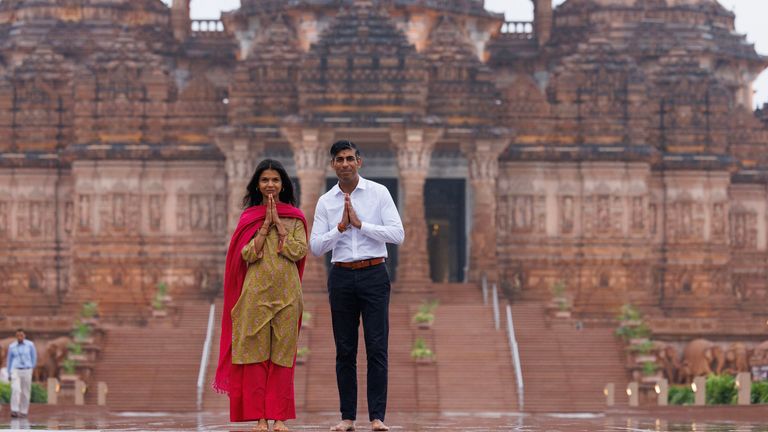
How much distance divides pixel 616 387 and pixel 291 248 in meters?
24.8

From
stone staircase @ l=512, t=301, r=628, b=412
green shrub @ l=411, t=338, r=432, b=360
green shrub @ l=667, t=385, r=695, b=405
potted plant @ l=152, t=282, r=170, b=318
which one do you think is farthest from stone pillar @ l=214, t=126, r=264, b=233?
green shrub @ l=667, t=385, r=695, b=405

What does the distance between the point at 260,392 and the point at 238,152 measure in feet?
111

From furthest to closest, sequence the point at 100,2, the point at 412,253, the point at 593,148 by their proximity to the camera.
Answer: the point at 100,2 < the point at 593,148 < the point at 412,253

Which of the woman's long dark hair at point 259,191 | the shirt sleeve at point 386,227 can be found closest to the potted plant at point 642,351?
the shirt sleeve at point 386,227

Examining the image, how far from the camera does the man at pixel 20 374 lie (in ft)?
111

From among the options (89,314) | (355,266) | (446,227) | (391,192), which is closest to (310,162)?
(391,192)

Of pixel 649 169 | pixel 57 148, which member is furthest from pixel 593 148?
pixel 57 148

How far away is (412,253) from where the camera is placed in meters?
52.6

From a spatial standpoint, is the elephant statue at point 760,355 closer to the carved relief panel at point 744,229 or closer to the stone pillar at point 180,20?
the carved relief panel at point 744,229

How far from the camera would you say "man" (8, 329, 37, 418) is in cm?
3381

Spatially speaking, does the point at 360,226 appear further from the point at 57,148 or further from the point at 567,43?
the point at 567,43

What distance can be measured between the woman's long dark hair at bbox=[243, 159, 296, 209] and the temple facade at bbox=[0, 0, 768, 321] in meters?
31.3

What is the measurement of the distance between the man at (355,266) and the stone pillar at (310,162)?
31.1 meters

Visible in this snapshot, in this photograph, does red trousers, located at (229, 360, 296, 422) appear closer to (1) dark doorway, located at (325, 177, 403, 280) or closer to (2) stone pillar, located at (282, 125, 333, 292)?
(2) stone pillar, located at (282, 125, 333, 292)
